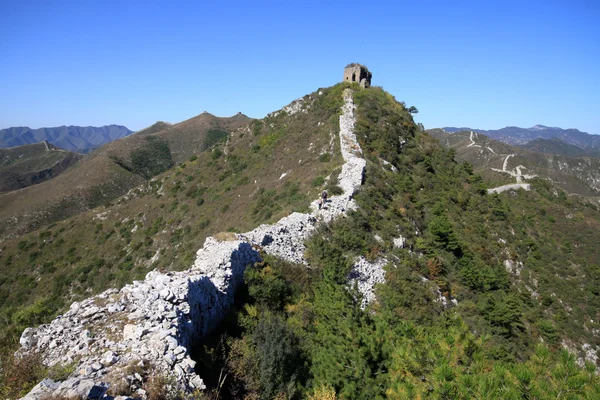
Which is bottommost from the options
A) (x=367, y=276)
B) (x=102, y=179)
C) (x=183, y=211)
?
(x=102, y=179)

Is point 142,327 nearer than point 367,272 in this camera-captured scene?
Yes

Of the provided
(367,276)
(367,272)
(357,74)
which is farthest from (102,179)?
(367,276)

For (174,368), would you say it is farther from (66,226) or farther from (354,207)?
(66,226)

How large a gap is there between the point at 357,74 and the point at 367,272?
1515 inches

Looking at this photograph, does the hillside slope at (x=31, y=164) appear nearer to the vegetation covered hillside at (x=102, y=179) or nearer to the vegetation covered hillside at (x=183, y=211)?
the vegetation covered hillside at (x=102, y=179)

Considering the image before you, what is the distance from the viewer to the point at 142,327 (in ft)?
26.5

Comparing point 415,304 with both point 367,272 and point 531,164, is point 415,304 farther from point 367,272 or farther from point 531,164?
point 531,164

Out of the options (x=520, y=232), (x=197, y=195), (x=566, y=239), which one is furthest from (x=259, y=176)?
(x=566, y=239)

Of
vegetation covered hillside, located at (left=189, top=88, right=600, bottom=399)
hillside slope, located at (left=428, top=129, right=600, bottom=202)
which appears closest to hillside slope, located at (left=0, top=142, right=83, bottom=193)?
vegetation covered hillside, located at (left=189, top=88, right=600, bottom=399)

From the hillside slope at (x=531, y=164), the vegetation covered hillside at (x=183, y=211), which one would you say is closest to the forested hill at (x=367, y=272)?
the vegetation covered hillside at (x=183, y=211)

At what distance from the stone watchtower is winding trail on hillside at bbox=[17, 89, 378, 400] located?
40969 millimetres

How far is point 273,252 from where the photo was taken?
653 inches

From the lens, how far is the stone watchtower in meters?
48.0

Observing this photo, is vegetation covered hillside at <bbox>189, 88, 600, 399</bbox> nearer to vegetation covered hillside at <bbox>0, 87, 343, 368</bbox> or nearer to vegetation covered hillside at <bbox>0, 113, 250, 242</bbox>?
vegetation covered hillside at <bbox>0, 87, 343, 368</bbox>
